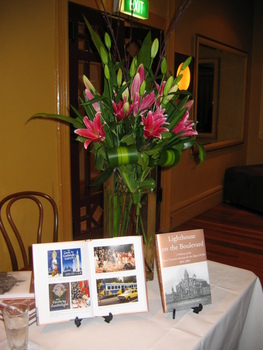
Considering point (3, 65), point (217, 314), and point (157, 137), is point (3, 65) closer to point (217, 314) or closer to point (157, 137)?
point (157, 137)

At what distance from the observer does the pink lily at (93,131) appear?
116 centimetres

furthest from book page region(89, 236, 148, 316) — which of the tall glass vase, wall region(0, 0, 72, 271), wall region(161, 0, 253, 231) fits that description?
wall region(161, 0, 253, 231)

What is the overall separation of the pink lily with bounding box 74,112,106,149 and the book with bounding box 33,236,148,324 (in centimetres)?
32

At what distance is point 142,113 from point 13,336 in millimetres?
751

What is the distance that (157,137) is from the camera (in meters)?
1.18

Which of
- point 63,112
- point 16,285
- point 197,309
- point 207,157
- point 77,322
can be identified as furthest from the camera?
point 207,157

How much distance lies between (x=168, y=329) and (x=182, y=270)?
19 centimetres

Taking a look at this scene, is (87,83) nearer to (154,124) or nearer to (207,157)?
(154,124)

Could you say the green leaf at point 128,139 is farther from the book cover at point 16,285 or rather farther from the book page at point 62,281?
the book cover at point 16,285

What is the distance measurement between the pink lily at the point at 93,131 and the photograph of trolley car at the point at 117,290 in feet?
1.41

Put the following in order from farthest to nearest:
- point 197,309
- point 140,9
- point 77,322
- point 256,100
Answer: point 256,100 → point 140,9 → point 197,309 → point 77,322

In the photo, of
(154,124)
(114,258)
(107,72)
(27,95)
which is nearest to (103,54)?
(107,72)

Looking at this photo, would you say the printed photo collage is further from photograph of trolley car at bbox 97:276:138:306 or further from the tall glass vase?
the tall glass vase

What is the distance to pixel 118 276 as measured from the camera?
117cm
